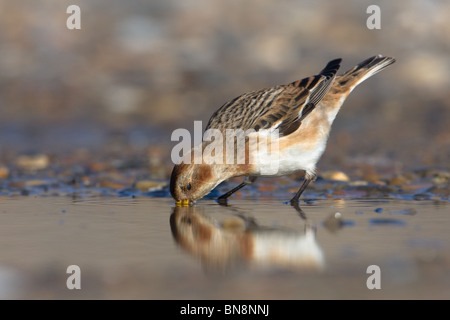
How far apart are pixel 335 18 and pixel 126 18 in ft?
15.9

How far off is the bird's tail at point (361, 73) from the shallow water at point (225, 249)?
6.57ft

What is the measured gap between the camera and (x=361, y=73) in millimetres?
9141

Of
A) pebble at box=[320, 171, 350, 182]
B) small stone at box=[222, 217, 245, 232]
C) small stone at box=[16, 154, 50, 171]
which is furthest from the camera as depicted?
small stone at box=[16, 154, 50, 171]

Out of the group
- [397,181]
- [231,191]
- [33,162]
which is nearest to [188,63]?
[33,162]

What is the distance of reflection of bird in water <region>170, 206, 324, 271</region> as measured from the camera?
4.89 metres

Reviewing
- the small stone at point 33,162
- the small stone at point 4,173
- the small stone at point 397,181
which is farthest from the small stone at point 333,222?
the small stone at point 33,162

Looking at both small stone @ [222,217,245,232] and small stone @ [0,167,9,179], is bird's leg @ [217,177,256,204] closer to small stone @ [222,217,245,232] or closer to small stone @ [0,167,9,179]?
small stone @ [222,217,245,232]

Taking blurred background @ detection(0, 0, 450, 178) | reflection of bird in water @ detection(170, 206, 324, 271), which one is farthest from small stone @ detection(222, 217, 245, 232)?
blurred background @ detection(0, 0, 450, 178)

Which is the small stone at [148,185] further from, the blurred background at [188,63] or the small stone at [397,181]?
the blurred background at [188,63]

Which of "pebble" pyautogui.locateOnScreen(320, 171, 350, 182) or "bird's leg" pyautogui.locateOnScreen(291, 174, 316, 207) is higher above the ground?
"pebble" pyautogui.locateOnScreen(320, 171, 350, 182)

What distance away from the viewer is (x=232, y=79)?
1595 centimetres

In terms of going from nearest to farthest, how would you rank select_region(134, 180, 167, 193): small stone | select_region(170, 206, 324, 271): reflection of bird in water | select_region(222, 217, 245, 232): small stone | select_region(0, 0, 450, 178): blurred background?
select_region(170, 206, 324, 271): reflection of bird in water, select_region(222, 217, 245, 232): small stone, select_region(134, 180, 167, 193): small stone, select_region(0, 0, 450, 178): blurred background

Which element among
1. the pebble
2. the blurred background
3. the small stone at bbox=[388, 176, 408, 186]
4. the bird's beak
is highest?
the blurred background

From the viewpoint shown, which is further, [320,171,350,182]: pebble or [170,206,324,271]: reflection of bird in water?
[320,171,350,182]: pebble
